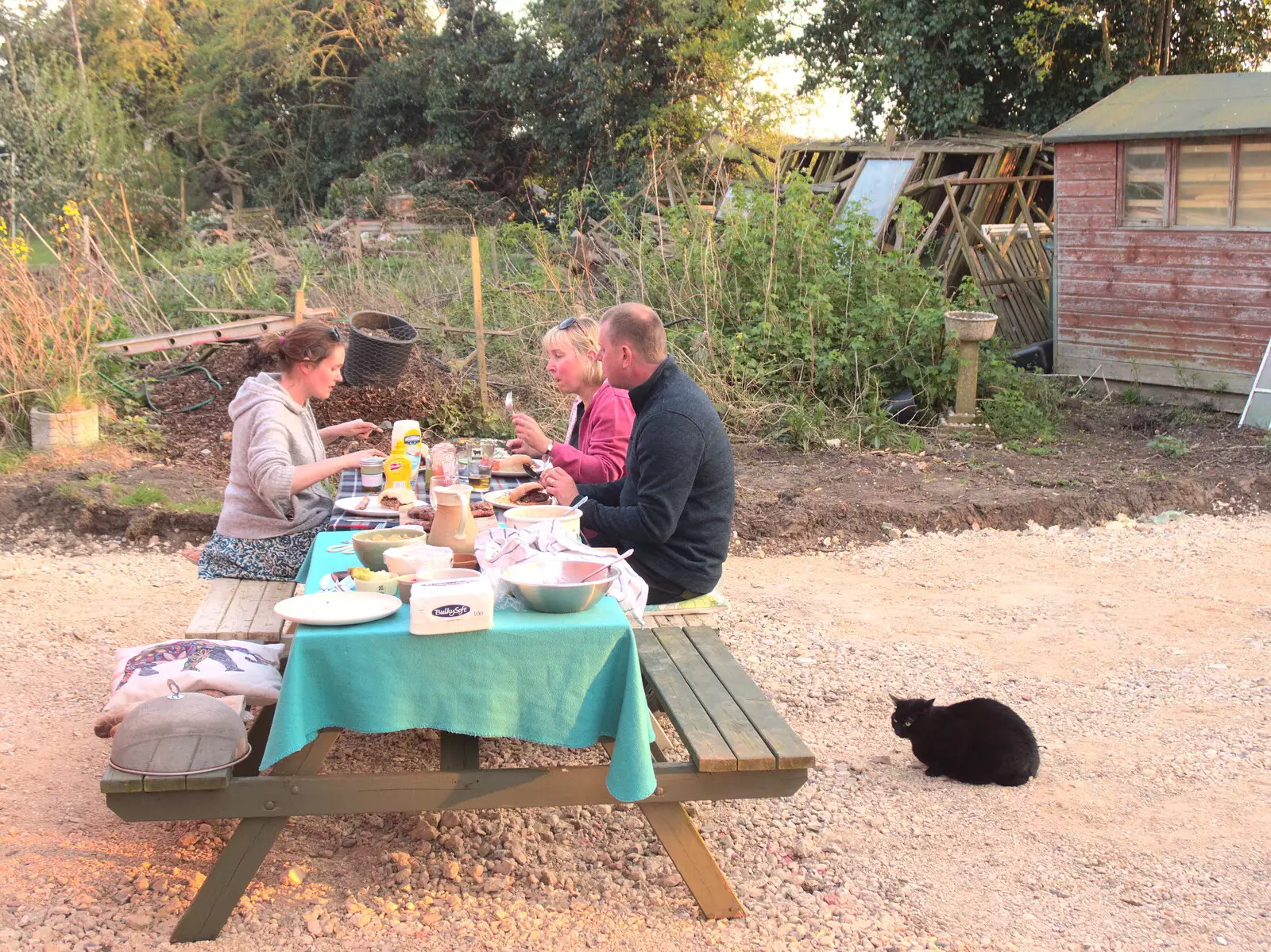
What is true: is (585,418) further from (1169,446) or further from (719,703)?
(1169,446)

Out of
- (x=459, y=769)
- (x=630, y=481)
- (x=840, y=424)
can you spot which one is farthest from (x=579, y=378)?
(x=840, y=424)

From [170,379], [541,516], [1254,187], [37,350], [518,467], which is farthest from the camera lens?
[1254,187]

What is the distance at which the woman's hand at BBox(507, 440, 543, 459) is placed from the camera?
510cm

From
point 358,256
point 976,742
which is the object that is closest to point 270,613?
point 976,742

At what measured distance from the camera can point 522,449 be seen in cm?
516

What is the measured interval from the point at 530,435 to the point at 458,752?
184 cm

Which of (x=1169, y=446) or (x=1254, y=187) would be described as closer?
(x=1169, y=446)

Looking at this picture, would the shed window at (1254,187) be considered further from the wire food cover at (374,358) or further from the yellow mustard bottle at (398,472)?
the yellow mustard bottle at (398,472)

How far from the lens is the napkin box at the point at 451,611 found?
286 centimetres

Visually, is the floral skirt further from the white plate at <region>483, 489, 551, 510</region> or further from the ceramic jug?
the ceramic jug

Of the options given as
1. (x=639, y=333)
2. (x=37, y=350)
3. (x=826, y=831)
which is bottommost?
(x=826, y=831)

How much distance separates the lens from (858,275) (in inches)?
400

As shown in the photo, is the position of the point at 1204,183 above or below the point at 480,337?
above

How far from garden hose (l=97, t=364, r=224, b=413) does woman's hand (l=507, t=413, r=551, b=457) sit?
18.3ft
